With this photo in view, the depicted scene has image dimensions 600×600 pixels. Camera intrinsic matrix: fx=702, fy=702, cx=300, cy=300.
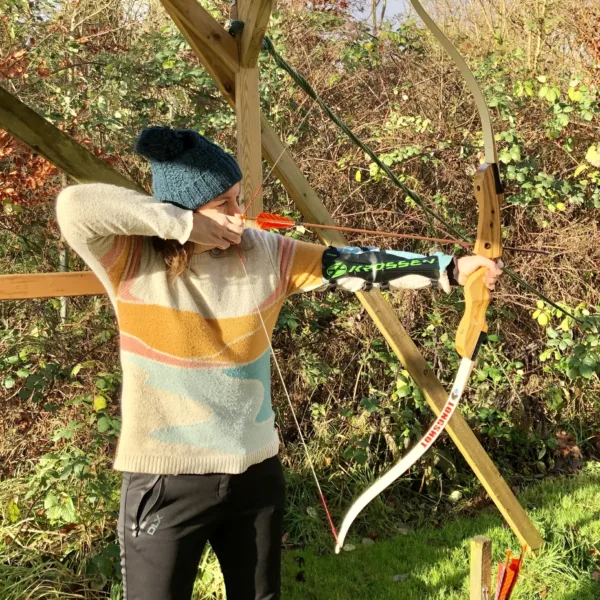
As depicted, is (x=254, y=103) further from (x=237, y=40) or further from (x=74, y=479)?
(x=74, y=479)

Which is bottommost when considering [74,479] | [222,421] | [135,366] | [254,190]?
[74,479]

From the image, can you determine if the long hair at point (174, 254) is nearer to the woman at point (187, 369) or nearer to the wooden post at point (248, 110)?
the woman at point (187, 369)

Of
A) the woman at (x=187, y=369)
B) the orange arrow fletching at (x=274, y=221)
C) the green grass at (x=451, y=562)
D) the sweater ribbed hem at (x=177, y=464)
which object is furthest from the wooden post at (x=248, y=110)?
the green grass at (x=451, y=562)

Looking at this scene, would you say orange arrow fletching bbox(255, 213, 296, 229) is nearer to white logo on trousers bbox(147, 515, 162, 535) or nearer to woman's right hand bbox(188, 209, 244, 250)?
woman's right hand bbox(188, 209, 244, 250)

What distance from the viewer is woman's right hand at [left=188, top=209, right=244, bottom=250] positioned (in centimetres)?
137

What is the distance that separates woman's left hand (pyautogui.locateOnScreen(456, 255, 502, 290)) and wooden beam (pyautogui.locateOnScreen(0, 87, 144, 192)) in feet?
3.50

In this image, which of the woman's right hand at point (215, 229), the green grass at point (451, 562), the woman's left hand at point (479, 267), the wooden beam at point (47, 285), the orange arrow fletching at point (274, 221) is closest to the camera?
the woman's right hand at point (215, 229)

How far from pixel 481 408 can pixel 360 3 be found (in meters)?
3.49

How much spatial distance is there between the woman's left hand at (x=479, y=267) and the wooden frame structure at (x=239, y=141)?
773 millimetres

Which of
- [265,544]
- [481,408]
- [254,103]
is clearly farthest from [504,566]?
[481,408]

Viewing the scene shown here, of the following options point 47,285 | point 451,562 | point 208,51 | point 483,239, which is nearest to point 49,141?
point 47,285

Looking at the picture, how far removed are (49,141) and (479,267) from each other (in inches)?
48.2

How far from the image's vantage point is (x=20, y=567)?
2.55 metres

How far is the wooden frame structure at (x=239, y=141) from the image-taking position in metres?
1.90
